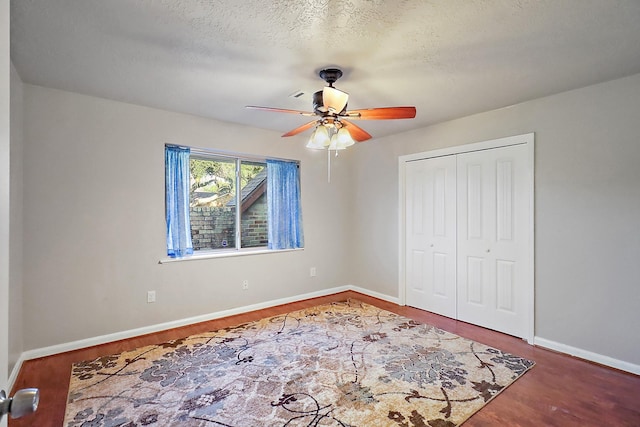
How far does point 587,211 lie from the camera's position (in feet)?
9.39

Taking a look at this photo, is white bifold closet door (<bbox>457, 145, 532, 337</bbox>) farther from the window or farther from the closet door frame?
the window

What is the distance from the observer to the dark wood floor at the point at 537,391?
2029 mm

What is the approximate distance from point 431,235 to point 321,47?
2865 mm

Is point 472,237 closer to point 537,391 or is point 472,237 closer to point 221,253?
point 537,391

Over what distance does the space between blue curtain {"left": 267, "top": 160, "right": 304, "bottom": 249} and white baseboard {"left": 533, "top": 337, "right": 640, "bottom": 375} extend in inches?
121

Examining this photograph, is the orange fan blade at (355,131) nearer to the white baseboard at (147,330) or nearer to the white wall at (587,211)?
the white wall at (587,211)

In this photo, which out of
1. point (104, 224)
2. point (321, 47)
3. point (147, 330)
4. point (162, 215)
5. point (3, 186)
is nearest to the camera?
point (3, 186)

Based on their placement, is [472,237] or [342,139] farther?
[472,237]

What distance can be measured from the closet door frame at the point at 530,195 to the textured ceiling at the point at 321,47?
0.45 metres

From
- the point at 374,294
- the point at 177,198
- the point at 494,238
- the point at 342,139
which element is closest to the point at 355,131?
the point at 342,139

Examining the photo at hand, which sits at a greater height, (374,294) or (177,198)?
(177,198)

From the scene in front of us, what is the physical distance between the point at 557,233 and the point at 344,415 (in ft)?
8.66

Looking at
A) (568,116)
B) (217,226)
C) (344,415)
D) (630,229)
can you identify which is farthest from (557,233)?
(217,226)

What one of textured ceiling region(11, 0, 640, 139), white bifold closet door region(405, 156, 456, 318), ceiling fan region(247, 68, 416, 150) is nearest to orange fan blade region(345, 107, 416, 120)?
ceiling fan region(247, 68, 416, 150)
